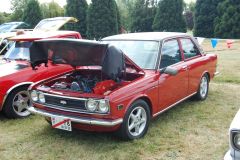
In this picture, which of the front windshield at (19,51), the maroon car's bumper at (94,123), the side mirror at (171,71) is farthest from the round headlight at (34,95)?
the side mirror at (171,71)

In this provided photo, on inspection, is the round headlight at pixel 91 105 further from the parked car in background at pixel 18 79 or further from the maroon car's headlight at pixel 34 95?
the parked car in background at pixel 18 79

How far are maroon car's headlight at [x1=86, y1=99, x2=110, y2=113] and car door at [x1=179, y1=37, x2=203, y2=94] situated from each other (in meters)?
2.40

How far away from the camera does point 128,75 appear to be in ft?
17.7

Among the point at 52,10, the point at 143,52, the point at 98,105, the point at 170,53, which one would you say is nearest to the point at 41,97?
the point at 98,105

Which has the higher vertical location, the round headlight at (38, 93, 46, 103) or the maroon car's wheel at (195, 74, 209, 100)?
the round headlight at (38, 93, 46, 103)

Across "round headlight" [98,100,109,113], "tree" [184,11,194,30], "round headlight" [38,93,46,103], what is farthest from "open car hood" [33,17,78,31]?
"tree" [184,11,194,30]

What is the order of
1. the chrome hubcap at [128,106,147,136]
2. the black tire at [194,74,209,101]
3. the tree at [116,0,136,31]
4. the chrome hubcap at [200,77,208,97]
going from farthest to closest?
the tree at [116,0,136,31], the chrome hubcap at [200,77,208,97], the black tire at [194,74,209,101], the chrome hubcap at [128,106,147,136]

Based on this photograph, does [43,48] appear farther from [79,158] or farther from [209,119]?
[209,119]

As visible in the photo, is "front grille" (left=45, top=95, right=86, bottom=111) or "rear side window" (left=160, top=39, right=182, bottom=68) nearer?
"front grille" (left=45, top=95, right=86, bottom=111)

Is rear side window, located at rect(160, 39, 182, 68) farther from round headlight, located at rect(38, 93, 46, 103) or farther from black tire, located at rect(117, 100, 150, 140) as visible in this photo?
round headlight, located at rect(38, 93, 46, 103)

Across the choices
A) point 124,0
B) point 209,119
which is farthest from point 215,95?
point 124,0

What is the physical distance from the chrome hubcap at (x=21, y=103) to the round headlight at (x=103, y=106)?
8.32 ft

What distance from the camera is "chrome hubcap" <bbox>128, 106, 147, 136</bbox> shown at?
16.4 ft

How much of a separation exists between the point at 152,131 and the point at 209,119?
1206 millimetres
